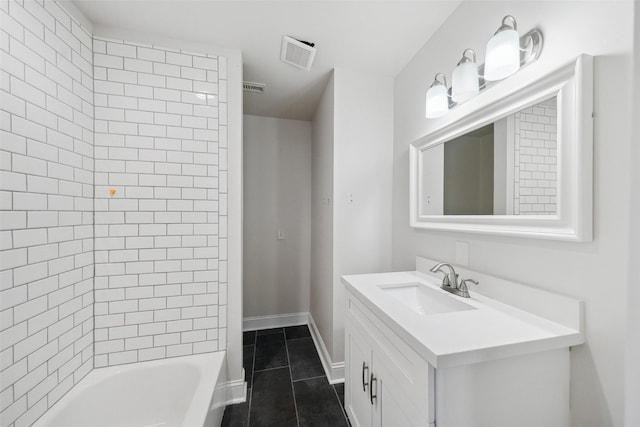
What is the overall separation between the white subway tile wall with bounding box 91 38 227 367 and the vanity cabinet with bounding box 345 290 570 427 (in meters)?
1.24

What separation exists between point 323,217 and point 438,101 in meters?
1.26

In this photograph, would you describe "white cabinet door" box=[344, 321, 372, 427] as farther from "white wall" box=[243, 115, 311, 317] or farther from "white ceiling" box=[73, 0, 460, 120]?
"white ceiling" box=[73, 0, 460, 120]

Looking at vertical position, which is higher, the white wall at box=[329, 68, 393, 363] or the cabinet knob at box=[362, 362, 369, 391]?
the white wall at box=[329, 68, 393, 363]

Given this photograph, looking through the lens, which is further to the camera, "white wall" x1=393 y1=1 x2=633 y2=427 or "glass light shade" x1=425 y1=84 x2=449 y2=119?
"glass light shade" x1=425 y1=84 x2=449 y2=119

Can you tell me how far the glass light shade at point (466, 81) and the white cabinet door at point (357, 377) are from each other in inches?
51.6

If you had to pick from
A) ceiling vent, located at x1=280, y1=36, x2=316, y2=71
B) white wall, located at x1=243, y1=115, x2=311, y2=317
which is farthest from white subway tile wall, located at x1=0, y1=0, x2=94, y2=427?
white wall, located at x1=243, y1=115, x2=311, y2=317

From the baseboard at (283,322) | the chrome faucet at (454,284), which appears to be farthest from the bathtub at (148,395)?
the chrome faucet at (454,284)

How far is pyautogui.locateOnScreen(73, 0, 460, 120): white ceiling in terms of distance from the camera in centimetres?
135

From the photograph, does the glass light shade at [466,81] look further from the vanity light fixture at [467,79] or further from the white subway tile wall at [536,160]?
the white subway tile wall at [536,160]

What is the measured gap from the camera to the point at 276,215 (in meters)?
2.85

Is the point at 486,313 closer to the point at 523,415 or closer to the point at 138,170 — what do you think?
the point at 523,415

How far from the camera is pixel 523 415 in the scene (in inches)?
32.0

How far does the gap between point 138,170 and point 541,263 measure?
7.14 ft

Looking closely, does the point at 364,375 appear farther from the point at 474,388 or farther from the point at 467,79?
the point at 467,79
